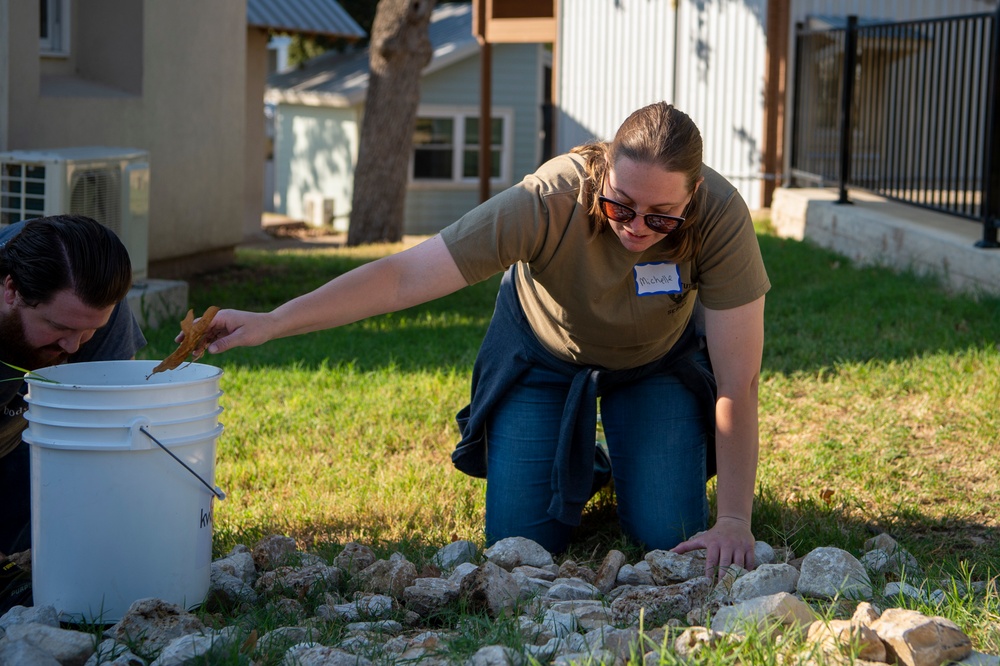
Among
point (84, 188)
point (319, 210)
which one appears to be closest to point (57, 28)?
point (84, 188)

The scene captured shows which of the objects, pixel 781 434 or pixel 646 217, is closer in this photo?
pixel 646 217

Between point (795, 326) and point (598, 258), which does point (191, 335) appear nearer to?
point (598, 258)

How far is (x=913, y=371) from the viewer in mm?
5539

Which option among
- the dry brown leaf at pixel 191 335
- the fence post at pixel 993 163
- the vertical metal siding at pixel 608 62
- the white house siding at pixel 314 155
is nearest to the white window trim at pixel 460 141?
the white house siding at pixel 314 155

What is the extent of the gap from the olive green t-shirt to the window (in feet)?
62.7

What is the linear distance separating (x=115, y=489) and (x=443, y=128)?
20.3m

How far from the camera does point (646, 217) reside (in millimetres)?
3088

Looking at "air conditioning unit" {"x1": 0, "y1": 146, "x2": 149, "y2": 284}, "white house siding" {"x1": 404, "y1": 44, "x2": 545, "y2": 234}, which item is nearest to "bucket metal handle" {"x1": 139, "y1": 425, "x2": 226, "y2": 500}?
"air conditioning unit" {"x1": 0, "y1": 146, "x2": 149, "y2": 284}

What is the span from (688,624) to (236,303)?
6.47 meters

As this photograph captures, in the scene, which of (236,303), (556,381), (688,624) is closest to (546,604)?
(688,624)

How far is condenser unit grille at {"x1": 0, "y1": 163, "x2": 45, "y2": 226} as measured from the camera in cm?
680

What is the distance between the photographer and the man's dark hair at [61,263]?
2898 mm

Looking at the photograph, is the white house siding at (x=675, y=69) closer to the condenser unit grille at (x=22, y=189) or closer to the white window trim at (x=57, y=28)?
the white window trim at (x=57, y=28)

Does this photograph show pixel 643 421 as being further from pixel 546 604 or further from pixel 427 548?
pixel 546 604
